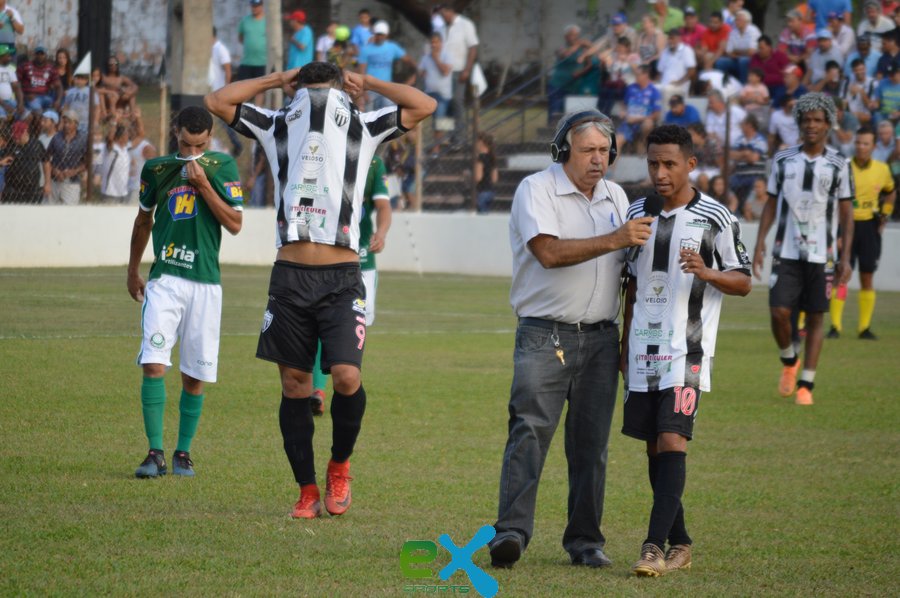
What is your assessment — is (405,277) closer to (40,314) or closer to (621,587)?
(40,314)

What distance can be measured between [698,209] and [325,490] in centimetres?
256

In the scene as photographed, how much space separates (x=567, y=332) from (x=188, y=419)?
9.57 feet

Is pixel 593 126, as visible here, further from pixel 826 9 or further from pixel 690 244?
pixel 826 9

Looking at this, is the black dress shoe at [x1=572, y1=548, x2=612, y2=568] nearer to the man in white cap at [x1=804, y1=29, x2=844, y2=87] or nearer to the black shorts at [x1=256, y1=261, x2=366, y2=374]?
the black shorts at [x1=256, y1=261, x2=366, y2=374]

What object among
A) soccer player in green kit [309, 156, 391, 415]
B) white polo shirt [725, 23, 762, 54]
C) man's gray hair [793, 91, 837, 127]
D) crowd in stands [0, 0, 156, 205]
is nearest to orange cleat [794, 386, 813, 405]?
man's gray hair [793, 91, 837, 127]

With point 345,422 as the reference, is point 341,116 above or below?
above

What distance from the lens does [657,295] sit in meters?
6.34

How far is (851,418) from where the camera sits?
1113cm

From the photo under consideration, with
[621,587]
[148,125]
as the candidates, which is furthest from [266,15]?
[621,587]

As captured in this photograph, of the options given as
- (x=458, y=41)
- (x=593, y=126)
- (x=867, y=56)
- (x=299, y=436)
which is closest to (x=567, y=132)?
(x=593, y=126)

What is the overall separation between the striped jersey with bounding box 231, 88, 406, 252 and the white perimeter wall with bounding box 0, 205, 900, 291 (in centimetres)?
1540

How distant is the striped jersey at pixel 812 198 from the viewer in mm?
12023

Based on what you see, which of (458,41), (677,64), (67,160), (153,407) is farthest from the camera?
(458,41)

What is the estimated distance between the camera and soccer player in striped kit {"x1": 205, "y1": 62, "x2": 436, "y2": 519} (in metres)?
7.16
